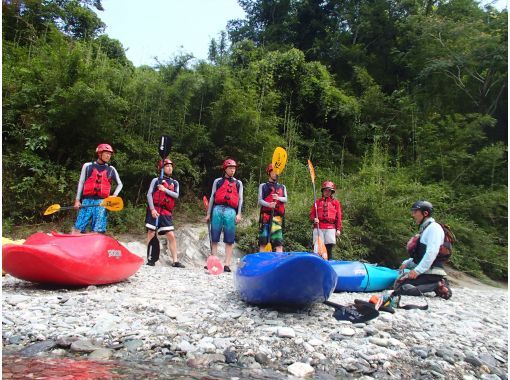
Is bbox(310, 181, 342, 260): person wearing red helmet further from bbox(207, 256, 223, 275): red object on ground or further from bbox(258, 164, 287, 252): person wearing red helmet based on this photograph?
bbox(207, 256, 223, 275): red object on ground

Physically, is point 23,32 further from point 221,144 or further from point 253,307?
point 253,307

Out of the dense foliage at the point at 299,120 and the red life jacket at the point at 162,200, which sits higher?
the dense foliage at the point at 299,120

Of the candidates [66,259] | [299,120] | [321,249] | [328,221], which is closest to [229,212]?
[321,249]

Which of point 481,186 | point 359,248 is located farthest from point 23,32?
point 481,186

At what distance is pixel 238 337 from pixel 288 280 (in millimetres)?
589

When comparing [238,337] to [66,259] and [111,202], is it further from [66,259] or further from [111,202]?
[111,202]

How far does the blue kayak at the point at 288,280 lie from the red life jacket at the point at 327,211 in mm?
2536

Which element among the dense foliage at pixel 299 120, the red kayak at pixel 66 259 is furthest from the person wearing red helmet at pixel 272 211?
the red kayak at pixel 66 259

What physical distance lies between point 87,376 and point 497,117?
13.6 meters

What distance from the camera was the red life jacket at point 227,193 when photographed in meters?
5.67

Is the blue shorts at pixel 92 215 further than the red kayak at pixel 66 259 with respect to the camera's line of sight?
Yes

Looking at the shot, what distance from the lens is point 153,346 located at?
278 centimetres

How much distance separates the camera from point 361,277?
4.86 meters

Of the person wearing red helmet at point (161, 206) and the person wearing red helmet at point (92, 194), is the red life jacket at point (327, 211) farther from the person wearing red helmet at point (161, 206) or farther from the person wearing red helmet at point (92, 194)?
the person wearing red helmet at point (92, 194)
